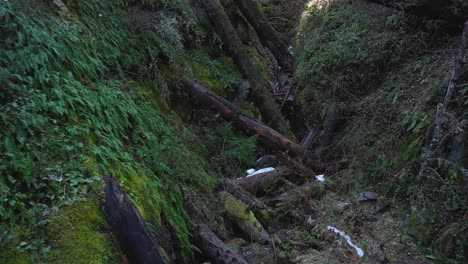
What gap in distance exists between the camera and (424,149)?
5.75m

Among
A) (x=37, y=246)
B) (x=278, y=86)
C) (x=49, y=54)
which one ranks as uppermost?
(x=49, y=54)

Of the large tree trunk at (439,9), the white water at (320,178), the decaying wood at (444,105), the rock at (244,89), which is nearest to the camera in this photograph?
the decaying wood at (444,105)

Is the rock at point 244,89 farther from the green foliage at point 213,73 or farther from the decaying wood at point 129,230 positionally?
the decaying wood at point 129,230

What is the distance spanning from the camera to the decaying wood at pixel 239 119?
8.15 m

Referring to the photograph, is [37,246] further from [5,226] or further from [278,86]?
[278,86]

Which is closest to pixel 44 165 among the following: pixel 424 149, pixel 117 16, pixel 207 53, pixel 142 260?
pixel 142 260

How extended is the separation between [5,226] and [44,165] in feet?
2.49

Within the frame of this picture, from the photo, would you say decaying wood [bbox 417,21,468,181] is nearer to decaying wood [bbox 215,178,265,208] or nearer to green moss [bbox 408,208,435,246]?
green moss [bbox 408,208,435,246]

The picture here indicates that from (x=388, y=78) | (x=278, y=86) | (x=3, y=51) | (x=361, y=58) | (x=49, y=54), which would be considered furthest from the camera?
(x=278, y=86)

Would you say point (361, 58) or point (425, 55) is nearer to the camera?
point (425, 55)

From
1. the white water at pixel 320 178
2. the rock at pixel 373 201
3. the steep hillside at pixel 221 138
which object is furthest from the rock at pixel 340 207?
the white water at pixel 320 178

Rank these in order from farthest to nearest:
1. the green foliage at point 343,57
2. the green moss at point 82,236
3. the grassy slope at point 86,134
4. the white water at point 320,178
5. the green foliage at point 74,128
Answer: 1. the green foliage at point 343,57
2. the white water at point 320,178
3. the green foliage at point 74,128
4. the grassy slope at point 86,134
5. the green moss at point 82,236

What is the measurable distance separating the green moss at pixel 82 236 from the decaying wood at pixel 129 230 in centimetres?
10

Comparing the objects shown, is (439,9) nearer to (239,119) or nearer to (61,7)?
(239,119)
